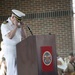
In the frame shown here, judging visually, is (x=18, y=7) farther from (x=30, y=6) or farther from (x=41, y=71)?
(x=41, y=71)

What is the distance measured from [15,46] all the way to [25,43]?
0.64 m

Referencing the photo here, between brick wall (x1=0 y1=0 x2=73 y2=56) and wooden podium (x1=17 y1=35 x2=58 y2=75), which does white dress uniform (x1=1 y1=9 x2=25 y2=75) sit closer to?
wooden podium (x1=17 y1=35 x2=58 y2=75)

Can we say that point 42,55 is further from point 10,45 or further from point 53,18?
point 53,18

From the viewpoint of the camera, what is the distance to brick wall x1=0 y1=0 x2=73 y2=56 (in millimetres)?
9398

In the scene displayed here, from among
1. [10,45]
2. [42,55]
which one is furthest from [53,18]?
[42,55]

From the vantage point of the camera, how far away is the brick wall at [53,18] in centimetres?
940

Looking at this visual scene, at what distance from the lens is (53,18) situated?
9453 mm

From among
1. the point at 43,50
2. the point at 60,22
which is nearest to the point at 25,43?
the point at 43,50

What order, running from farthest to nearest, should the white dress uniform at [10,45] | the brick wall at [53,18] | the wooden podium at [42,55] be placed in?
the brick wall at [53,18] < the white dress uniform at [10,45] < the wooden podium at [42,55]

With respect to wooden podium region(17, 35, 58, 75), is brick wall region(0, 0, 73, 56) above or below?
above

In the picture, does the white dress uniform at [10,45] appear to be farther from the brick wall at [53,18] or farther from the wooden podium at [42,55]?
the brick wall at [53,18]

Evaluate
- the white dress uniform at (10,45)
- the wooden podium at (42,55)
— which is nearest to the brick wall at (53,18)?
the white dress uniform at (10,45)

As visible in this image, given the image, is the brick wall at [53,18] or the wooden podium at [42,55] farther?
the brick wall at [53,18]

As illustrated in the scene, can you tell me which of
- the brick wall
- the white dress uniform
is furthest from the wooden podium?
the brick wall
